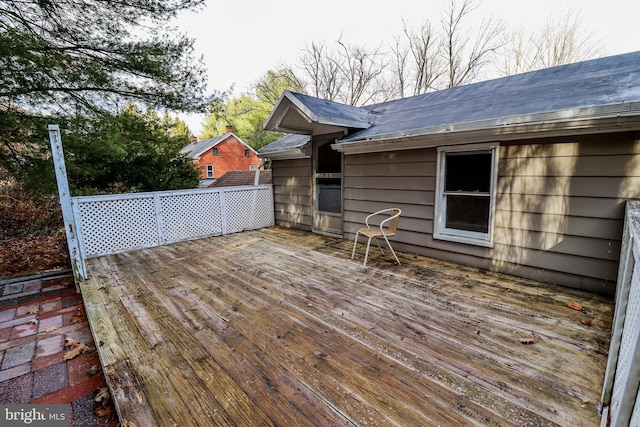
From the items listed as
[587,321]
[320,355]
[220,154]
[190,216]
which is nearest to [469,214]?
[587,321]

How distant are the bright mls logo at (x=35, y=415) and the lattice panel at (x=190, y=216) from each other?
404 cm

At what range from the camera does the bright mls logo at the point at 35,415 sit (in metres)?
1.68

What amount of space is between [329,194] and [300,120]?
1.67 m

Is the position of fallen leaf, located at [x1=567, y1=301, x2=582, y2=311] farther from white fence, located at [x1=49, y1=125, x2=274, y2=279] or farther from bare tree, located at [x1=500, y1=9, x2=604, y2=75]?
bare tree, located at [x1=500, y1=9, x2=604, y2=75]

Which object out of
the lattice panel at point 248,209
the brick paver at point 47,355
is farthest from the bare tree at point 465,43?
the brick paver at point 47,355

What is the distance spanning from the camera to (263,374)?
6.34ft

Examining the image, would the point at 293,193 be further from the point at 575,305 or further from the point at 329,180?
the point at 575,305

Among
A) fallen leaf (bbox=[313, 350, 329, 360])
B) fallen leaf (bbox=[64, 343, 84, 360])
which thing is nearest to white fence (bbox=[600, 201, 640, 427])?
fallen leaf (bbox=[313, 350, 329, 360])

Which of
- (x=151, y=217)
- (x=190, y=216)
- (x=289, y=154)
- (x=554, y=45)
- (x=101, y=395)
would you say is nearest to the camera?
(x=101, y=395)

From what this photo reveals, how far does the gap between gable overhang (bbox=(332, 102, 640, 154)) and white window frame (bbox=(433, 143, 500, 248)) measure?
0.35ft

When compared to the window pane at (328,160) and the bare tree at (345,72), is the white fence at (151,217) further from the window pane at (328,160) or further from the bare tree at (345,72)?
the bare tree at (345,72)

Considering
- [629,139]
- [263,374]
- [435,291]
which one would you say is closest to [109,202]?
[263,374]

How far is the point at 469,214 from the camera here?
470cm

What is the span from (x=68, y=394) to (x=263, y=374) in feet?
4.29
